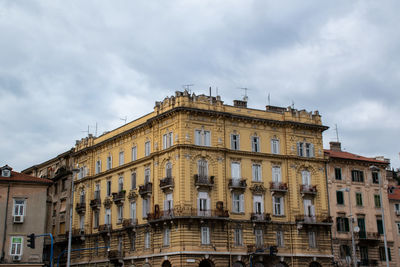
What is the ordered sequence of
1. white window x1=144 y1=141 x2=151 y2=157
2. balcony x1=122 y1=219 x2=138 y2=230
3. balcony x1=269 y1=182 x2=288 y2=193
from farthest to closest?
1. white window x1=144 y1=141 x2=151 y2=157
2. balcony x1=122 y1=219 x2=138 y2=230
3. balcony x1=269 y1=182 x2=288 y2=193

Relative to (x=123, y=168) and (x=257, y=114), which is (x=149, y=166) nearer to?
(x=123, y=168)

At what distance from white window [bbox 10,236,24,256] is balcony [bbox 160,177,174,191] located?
15.3 m

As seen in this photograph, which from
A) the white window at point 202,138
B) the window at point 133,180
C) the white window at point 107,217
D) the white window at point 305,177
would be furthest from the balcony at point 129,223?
the white window at point 305,177

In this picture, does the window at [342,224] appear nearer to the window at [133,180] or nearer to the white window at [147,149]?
the white window at [147,149]

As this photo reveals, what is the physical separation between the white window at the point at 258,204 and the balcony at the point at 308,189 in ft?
17.1

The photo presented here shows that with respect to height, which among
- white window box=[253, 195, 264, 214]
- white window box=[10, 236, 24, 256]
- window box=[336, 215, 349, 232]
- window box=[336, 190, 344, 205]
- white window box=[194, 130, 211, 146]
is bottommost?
white window box=[10, 236, 24, 256]

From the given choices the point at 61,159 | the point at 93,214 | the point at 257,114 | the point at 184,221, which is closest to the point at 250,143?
the point at 257,114

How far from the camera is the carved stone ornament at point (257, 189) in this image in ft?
202

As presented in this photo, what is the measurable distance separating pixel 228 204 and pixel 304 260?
10836 millimetres

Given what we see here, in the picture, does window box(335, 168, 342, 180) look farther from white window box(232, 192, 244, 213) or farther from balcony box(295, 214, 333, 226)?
white window box(232, 192, 244, 213)

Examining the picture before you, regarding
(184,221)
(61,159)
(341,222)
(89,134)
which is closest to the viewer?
(184,221)

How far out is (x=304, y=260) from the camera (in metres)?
62.0

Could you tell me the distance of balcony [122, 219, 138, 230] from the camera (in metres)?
63.9

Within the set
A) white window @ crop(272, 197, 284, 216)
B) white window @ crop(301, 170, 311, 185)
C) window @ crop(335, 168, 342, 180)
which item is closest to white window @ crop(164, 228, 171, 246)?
white window @ crop(272, 197, 284, 216)
